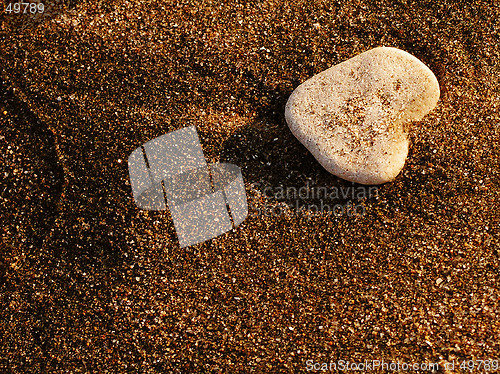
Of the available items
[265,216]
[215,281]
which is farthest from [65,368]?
[265,216]

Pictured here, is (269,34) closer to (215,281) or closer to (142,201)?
(142,201)

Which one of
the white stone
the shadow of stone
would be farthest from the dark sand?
the white stone

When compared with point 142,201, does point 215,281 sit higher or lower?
lower

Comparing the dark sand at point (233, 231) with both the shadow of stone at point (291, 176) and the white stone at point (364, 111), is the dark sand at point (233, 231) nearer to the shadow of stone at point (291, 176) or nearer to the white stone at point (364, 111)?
the shadow of stone at point (291, 176)

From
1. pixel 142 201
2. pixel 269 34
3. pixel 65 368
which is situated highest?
pixel 269 34

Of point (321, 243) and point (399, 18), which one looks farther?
point (399, 18)

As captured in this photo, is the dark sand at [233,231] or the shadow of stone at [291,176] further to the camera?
the shadow of stone at [291,176]

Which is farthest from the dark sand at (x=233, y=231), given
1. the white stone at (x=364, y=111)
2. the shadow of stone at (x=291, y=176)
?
the white stone at (x=364, y=111)
